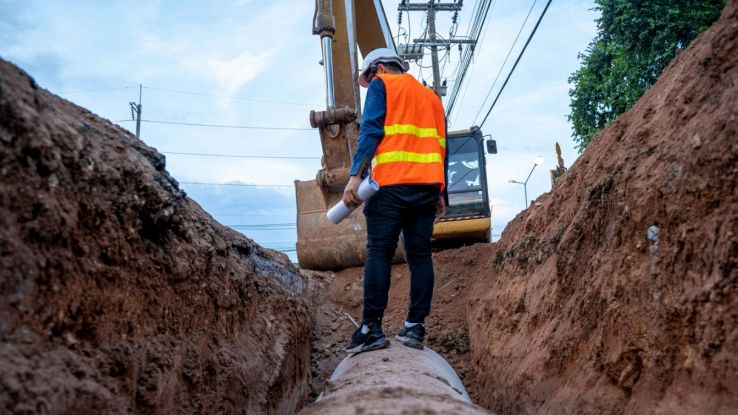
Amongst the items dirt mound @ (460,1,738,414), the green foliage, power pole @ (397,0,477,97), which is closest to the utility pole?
power pole @ (397,0,477,97)

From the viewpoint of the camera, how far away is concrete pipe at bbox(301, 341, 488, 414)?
5.75 feet

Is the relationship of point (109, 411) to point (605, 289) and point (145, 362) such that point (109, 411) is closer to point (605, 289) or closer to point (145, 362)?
point (145, 362)

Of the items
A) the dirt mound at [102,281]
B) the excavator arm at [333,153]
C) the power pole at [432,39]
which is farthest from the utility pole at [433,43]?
the dirt mound at [102,281]

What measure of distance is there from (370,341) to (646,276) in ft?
5.80

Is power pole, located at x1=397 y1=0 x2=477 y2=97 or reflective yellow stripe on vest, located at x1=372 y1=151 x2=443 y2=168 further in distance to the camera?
power pole, located at x1=397 y1=0 x2=477 y2=97

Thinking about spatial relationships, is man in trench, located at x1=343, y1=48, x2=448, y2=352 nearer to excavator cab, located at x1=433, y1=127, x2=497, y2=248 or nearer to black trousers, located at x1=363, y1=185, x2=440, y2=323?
black trousers, located at x1=363, y1=185, x2=440, y2=323

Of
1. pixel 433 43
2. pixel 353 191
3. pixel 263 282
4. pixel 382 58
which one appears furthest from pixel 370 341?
pixel 433 43

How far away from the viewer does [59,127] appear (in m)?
1.69

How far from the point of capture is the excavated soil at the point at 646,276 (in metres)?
1.87

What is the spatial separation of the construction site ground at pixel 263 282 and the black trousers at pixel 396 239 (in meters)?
0.60

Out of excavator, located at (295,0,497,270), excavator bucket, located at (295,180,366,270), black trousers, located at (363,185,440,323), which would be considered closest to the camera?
black trousers, located at (363,185,440,323)

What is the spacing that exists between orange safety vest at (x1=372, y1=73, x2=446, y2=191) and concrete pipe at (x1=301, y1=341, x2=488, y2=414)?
1.08m

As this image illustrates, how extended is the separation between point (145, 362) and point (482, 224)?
8.58 metres

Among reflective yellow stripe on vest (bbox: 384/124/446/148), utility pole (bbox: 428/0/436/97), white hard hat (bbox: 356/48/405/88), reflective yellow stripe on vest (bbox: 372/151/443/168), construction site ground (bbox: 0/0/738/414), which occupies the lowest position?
construction site ground (bbox: 0/0/738/414)
